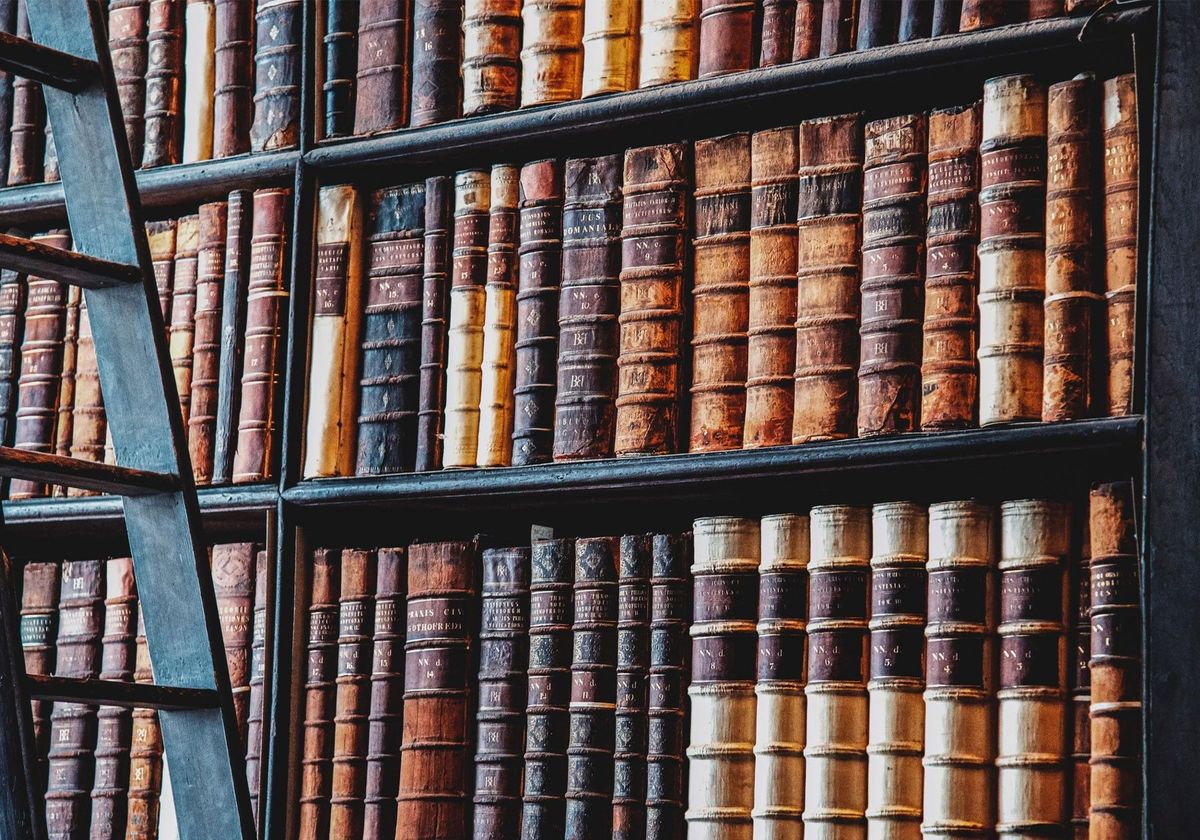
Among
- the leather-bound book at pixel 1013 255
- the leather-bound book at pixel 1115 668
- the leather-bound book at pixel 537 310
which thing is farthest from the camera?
the leather-bound book at pixel 537 310

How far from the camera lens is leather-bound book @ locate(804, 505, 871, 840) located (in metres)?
1.57

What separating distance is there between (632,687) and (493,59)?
69cm

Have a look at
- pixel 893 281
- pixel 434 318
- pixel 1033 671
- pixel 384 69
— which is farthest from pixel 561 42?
pixel 1033 671

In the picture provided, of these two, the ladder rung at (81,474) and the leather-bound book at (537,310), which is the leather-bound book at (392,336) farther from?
the ladder rung at (81,474)

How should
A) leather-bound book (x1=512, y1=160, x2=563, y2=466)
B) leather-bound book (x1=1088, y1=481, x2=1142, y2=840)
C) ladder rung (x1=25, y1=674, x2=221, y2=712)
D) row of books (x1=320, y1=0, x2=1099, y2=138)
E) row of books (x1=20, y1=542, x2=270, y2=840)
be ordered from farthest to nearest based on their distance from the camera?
row of books (x1=20, y1=542, x2=270, y2=840) → leather-bound book (x1=512, y1=160, x2=563, y2=466) → row of books (x1=320, y1=0, x2=1099, y2=138) → leather-bound book (x1=1088, y1=481, x2=1142, y2=840) → ladder rung (x1=25, y1=674, x2=221, y2=712)

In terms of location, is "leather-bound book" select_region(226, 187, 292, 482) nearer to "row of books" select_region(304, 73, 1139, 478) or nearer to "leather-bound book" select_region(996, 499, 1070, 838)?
"row of books" select_region(304, 73, 1139, 478)

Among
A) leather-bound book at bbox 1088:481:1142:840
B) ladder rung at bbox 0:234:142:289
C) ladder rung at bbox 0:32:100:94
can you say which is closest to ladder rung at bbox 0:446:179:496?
ladder rung at bbox 0:234:142:289

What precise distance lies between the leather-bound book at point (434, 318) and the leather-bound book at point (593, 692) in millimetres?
210

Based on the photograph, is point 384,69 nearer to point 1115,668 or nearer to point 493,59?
point 493,59

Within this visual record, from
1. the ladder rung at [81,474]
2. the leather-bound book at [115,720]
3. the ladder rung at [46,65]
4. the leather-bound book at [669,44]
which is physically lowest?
the leather-bound book at [115,720]

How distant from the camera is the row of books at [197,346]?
75.3 inches

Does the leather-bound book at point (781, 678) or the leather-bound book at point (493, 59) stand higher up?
the leather-bound book at point (493, 59)

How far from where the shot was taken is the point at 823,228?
1.66 metres

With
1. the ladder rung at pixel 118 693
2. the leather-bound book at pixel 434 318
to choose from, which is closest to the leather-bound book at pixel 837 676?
the leather-bound book at pixel 434 318
